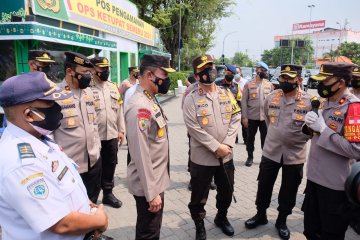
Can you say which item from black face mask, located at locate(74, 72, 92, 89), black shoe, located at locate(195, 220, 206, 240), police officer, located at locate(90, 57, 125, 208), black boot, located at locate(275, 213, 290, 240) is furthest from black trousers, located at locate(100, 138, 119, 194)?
black boot, located at locate(275, 213, 290, 240)

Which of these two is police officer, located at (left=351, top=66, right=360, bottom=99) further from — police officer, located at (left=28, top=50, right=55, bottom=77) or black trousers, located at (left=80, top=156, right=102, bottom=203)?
police officer, located at (left=28, top=50, right=55, bottom=77)

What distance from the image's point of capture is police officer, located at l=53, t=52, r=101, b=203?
3.11m

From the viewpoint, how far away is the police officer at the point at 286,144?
3436mm

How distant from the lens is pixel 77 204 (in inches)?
65.1

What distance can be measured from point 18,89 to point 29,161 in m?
0.39

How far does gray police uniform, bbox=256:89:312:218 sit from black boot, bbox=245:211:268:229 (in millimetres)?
104

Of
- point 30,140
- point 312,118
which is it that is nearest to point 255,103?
point 312,118

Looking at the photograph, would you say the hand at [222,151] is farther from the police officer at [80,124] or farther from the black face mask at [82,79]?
the black face mask at [82,79]

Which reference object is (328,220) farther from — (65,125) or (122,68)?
(122,68)

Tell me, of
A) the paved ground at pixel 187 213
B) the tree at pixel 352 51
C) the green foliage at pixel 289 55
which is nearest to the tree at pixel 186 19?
the paved ground at pixel 187 213

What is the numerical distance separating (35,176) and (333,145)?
7.88 feet

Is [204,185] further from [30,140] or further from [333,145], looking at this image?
[30,140]

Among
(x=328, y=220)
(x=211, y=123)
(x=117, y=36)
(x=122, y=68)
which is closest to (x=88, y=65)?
(x=211, y=123)

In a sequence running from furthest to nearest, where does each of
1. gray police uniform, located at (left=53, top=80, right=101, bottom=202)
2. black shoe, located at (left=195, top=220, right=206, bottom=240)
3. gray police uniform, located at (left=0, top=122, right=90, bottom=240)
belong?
1. black shoe, located at (left=195, top=220, right=206, bottom=240)
2. gray police uniform, located at (left=53, top=80, right=101, bottom=202)
3. gray police uniform, located at (left=0, top=122, right=90, bottom=240)
